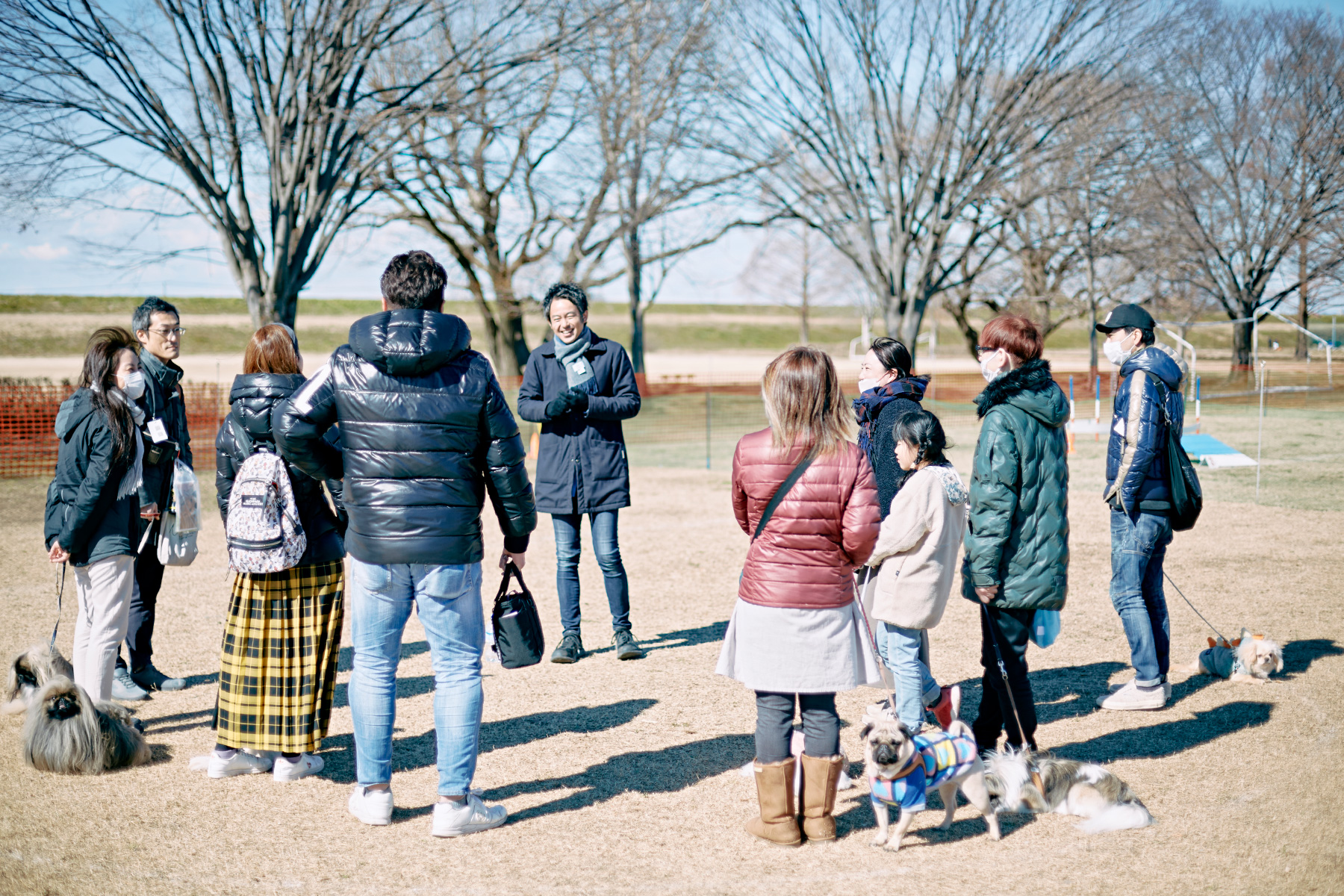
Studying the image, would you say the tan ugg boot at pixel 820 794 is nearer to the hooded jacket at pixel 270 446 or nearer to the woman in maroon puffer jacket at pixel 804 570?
the woman in maroon puffer jacket at pixel 804 570

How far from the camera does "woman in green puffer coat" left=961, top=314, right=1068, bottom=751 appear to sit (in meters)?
3.80

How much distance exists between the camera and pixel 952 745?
3443 mm

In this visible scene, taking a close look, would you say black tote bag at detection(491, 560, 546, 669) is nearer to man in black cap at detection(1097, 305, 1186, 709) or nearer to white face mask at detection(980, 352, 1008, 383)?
white face mask at detection(980, 352, 1008, 383)

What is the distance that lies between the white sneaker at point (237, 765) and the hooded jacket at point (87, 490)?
110cm

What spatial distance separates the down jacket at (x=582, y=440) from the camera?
5660mm

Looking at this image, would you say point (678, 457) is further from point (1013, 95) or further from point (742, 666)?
point (742, 666)

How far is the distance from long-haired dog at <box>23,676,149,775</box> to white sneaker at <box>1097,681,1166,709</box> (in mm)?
4392

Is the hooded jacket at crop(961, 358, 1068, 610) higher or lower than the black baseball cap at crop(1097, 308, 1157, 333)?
lower

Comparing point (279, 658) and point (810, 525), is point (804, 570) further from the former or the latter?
point (279, 658)

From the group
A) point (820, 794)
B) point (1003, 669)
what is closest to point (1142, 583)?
point (1003, 669)

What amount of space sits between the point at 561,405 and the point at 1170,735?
10.9ft

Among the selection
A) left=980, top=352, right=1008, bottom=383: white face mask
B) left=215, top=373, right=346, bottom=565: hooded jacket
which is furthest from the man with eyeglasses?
left=980, top=352, right=1008, bottom=383: white face mask

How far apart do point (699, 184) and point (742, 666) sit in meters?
20.0

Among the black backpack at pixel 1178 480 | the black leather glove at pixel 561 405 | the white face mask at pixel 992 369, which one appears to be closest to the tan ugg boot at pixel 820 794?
the white face mask at pixel 992 369
